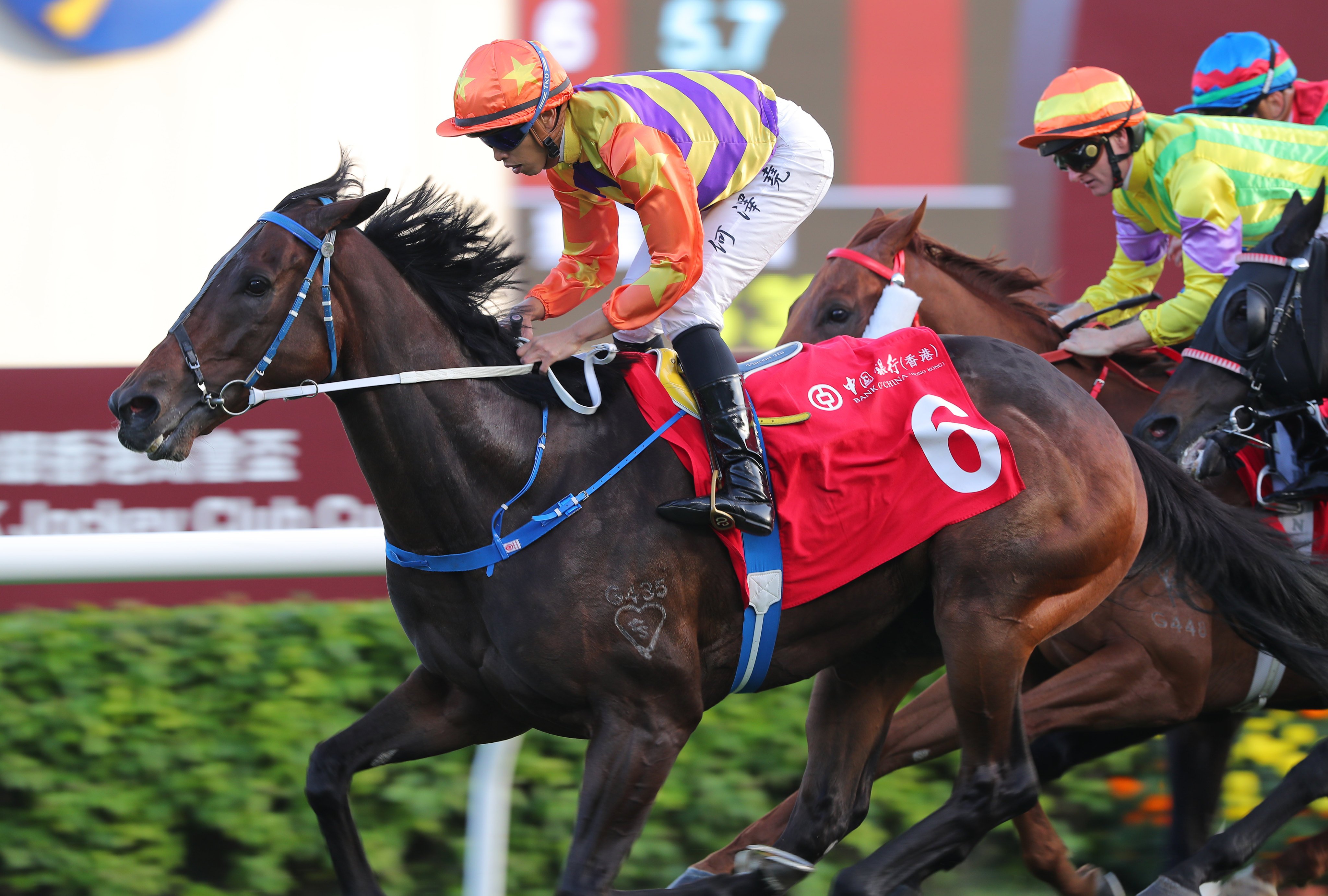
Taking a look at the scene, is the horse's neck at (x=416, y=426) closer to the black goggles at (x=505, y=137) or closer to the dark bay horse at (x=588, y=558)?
the dark bay horse at (x=588, y=558)

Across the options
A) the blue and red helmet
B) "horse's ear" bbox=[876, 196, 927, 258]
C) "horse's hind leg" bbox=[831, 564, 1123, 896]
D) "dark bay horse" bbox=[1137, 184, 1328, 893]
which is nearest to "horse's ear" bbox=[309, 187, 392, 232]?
"horse's hind leg" bbox=[831, 564, 1123, 896]

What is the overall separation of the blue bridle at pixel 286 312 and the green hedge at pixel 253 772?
3.26 feet

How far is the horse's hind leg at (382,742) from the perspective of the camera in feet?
8.81

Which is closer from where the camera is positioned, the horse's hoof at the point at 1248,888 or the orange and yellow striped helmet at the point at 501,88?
the orange and yellow striped helmet at the point at 501,88

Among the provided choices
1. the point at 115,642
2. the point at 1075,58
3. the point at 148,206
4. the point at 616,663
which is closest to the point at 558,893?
the point at 616,663

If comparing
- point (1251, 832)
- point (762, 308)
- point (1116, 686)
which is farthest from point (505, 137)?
point (1251, 832)

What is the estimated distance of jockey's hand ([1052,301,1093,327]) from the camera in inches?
153

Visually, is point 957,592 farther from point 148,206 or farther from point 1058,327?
point 148,206

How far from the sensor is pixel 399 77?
425 centimetres

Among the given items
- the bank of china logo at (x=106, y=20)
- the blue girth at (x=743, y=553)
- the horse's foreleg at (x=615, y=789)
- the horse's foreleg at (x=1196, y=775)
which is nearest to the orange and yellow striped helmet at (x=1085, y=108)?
the blue girth at (x=743, y=553)

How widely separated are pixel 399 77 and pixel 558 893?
106 inches

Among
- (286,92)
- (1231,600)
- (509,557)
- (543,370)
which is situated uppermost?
(286,92)

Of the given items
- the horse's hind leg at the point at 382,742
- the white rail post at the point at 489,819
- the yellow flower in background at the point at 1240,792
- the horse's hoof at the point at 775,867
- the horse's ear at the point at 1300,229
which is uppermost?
the horse's ear at the point at 1300,229

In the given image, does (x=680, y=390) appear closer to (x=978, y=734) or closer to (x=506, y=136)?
(x=506, y=136)
